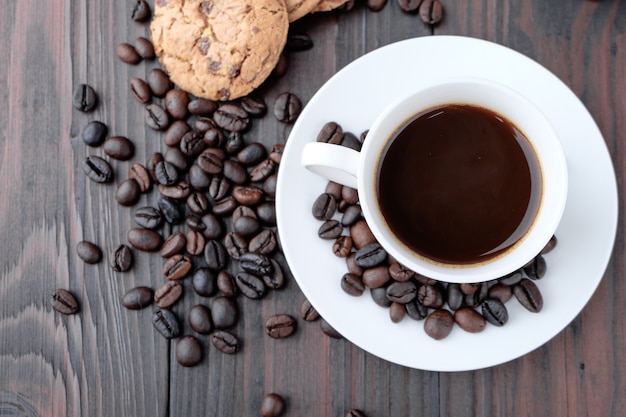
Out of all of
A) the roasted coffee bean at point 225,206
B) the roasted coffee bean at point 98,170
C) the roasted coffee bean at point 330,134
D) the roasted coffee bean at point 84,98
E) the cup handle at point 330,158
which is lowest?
the roasted coffee bean at point 225,206

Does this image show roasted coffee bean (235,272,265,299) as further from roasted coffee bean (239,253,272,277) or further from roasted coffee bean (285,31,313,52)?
roasted coffee bean (285,31,313,52)

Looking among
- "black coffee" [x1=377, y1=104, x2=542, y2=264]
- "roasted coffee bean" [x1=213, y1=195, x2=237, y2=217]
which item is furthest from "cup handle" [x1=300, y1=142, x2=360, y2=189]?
"roasted coffee bean" [x1=213, y1=195, x2=237, y2=217]

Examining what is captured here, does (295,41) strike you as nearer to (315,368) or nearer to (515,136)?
(515,136)

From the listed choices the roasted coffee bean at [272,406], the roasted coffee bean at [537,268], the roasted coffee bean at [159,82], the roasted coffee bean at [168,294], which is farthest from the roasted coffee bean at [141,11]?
the roasted coffee bean at [537,268]

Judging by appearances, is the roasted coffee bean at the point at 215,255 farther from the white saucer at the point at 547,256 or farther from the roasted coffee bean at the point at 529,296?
the roasted coffee bean at the point at 529,296

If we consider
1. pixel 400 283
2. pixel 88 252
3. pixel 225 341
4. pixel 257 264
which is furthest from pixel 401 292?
pixel 88 252

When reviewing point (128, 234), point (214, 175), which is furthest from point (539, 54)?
point (128, 234)

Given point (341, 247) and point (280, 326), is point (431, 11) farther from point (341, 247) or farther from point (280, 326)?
point (280, 326)
